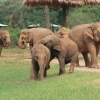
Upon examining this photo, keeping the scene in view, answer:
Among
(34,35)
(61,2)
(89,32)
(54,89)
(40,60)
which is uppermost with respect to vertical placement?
(40,60)

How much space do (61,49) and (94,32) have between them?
380cm

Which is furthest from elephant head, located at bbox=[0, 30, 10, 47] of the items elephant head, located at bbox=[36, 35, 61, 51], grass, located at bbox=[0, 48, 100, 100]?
grass, located at bbox=[0, 48, 100, 100]

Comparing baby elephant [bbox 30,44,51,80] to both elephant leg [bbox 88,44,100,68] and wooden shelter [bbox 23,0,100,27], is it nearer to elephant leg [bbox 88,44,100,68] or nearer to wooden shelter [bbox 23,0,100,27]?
elephant leg [bbox 88,44,100,68]

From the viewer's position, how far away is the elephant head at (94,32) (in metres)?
16.9

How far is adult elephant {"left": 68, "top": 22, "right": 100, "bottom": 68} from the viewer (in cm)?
1694

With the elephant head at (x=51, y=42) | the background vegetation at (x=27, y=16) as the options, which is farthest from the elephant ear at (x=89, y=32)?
the background vegetation at (x=27, y=16)

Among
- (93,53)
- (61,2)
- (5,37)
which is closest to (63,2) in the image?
(61,2)

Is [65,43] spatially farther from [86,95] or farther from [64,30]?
[64,30]

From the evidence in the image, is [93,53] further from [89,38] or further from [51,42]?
[51,42]

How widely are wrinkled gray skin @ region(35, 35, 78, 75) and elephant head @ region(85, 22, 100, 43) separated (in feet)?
8.90

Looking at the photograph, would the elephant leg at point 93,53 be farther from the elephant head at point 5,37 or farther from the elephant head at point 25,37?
the elephant head at point 5,37

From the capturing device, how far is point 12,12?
52531mm

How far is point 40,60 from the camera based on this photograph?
1227cm

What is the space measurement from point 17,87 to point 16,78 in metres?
2.43
